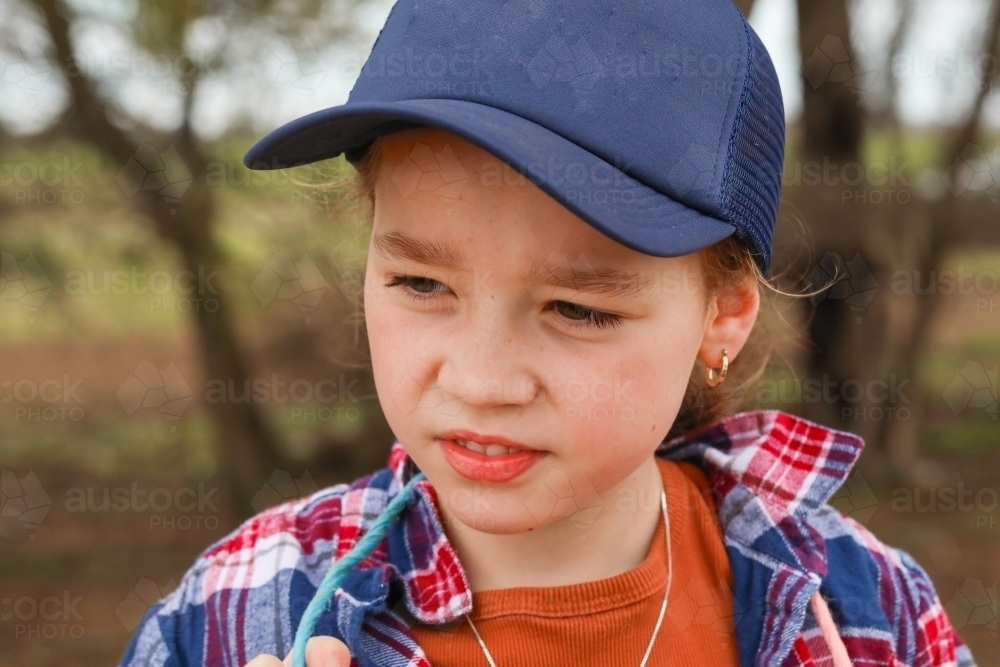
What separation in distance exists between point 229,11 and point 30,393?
8.68 ft

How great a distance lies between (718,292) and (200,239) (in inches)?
95.5

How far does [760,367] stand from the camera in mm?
1851

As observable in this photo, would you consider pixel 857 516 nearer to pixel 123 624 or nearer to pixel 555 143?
pixel 123 624

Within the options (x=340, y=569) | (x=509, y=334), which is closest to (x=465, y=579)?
(x=340, y=569)

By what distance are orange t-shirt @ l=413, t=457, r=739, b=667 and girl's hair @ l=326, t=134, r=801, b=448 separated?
341mm

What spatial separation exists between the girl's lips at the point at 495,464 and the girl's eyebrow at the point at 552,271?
Answer: 212 millimetres

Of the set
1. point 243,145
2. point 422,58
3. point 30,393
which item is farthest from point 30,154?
point 422,58

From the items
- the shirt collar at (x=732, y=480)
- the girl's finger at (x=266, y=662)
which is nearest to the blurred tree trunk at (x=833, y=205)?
the shirt collar at (x=732, y=480)

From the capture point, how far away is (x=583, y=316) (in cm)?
112

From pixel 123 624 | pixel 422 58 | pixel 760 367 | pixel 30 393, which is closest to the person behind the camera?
pixel 422 58

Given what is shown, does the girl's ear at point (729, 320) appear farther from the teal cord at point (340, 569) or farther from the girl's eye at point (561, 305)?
the teal cord at point (340, 569)

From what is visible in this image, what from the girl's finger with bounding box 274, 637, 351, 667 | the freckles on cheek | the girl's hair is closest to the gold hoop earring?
the girl's hair

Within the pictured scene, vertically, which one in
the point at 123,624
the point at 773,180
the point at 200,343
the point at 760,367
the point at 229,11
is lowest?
the point at 123,624

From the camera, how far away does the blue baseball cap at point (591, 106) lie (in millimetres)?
1036
